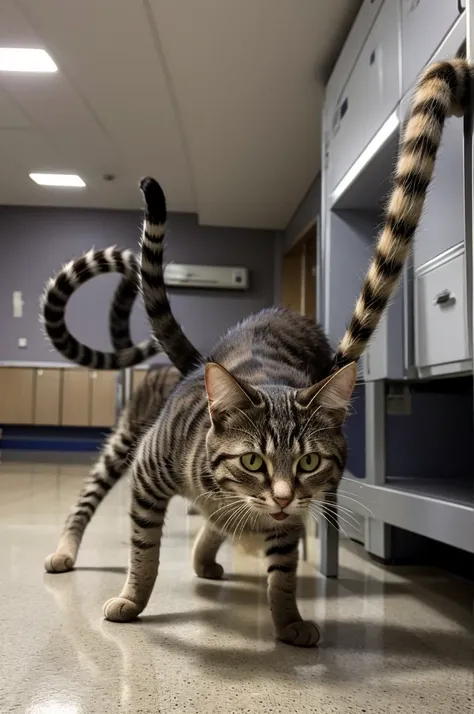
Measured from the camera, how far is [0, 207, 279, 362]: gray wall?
6.74 metres

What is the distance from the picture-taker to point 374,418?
1.98 meters

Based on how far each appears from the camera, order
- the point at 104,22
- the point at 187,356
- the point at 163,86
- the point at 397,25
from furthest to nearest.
→ 1. the point at 163,86
2. the point at 104,22
3. the point at 397,25
4. the point at 187,356

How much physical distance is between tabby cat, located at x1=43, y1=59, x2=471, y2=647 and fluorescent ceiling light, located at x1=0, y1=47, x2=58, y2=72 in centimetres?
273

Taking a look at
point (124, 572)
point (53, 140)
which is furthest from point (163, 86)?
point (124, 572)

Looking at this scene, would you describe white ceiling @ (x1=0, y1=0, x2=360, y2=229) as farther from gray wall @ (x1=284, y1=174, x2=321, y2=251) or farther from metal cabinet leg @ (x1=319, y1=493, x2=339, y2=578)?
metal cabinet leg @ (x1=319, y1=493, x2=339, y2=578)

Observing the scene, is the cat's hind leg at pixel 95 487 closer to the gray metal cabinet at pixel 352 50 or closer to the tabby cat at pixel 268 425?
the tabby cat at pixel 268 425

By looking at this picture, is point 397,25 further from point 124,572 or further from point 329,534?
point 124,572

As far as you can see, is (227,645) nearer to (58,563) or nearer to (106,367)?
(58,563)

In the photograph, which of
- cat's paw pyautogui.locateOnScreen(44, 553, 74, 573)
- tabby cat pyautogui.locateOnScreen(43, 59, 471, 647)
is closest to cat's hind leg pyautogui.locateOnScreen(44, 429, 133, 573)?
cat's paw pyautogui.locateOnScreen(44, 553, 74, 573)

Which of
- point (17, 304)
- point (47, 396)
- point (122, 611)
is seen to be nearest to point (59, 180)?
point (17, 304)

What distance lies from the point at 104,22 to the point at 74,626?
9.53 feet

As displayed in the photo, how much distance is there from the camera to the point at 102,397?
6.14 metres

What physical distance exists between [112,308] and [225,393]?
3.79 feet

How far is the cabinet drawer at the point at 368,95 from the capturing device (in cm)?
181
